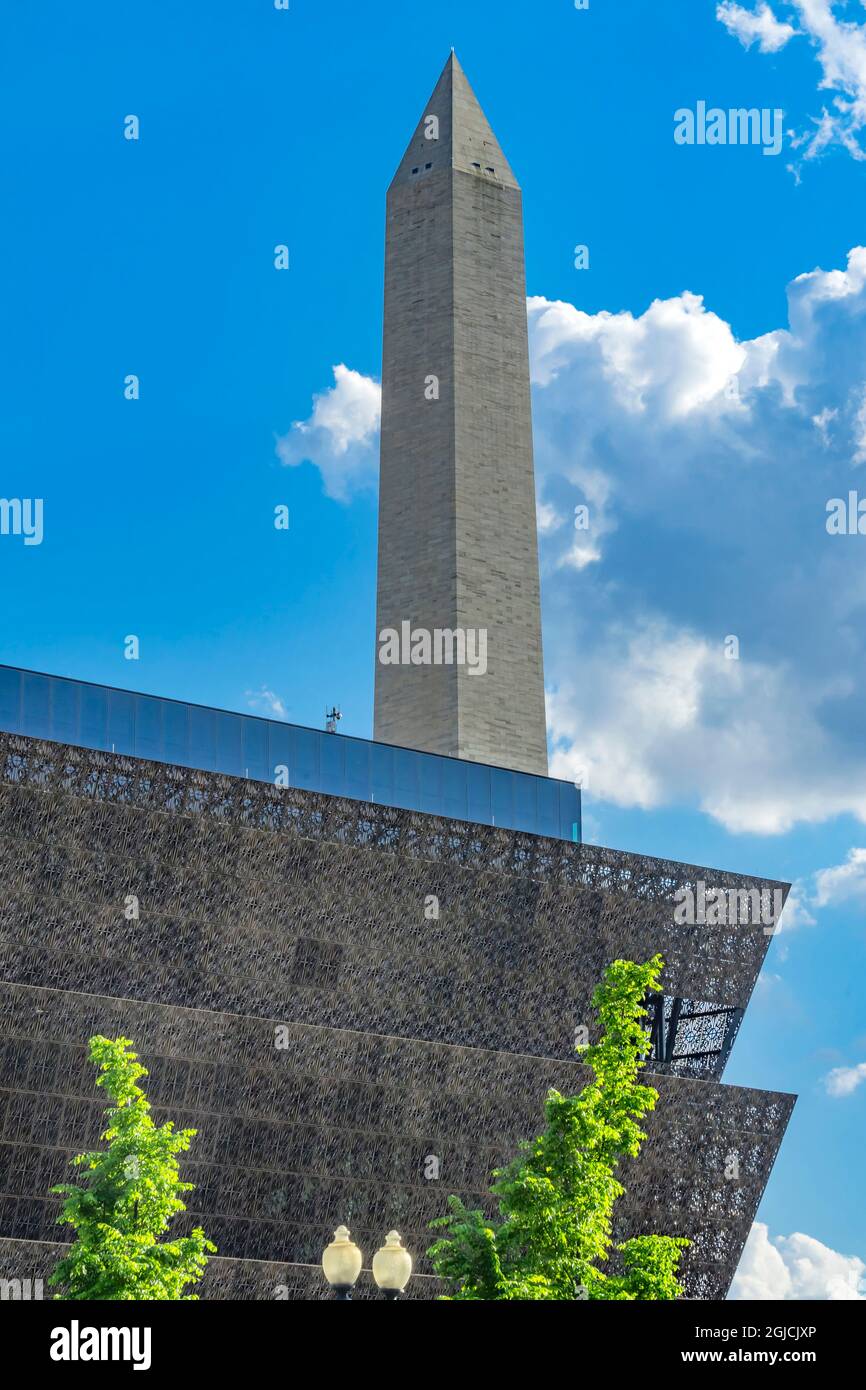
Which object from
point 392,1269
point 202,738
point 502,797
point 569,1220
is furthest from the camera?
point 502,797

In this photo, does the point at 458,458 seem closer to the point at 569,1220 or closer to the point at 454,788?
the point at 454,788

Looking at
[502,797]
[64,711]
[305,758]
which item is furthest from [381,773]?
[64,711]

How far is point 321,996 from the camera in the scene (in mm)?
47406

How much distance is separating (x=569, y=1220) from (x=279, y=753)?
18.0 meters

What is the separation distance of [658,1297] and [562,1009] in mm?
16927

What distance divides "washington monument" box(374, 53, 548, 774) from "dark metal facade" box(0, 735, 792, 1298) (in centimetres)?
697

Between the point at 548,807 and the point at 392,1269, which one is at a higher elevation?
the point at 548,807

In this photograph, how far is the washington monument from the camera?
189 ft

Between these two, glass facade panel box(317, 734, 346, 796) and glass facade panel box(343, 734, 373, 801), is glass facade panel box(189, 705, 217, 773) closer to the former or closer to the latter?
glass facade panel box(317, 734, 346, 796)

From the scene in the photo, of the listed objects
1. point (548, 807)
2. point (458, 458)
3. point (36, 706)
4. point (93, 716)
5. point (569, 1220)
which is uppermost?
point (458, 458)

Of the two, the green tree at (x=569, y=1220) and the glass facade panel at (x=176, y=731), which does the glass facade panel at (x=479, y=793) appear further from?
the green tree at (x=569, y=1220)

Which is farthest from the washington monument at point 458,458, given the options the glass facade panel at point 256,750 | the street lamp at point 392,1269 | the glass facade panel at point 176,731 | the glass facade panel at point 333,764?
the street lamp at point 392,1269

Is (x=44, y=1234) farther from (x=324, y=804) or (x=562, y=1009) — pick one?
(x=562, y=1009)

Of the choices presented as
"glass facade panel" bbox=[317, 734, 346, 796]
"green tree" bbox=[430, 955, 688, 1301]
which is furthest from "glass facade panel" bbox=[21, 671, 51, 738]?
"green tree" bbox=[430, 955, 688, 1301]
